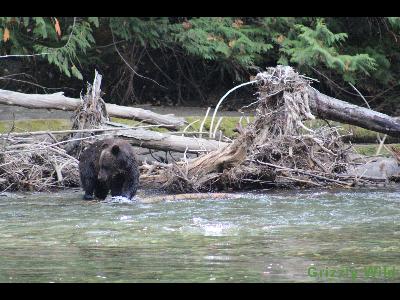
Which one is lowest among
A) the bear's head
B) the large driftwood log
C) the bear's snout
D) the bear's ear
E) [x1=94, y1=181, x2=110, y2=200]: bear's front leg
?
[x1=94, y1=181, x2=110, y2=200]: bear's front leg

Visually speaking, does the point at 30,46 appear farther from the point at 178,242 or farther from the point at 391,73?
the point at 178,242

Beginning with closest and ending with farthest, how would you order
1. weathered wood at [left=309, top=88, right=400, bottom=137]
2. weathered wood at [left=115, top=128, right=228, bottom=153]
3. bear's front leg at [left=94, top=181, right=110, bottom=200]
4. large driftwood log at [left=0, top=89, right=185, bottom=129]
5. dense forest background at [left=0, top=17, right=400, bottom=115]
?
bear's front leg at [left=94, top=181, right=110, bottom=200] < weathered wood at [left=309, top=88, right=400, bottom=137] < weathered wood at [left=115, top=128, right=228, bottom=153] < large driftwood log at [left=0, top=89, right=185, bottom=129] < dense forest background at [left=0, top=17, right=400, bottom=115]

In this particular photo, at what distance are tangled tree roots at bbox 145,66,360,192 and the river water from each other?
484 mm

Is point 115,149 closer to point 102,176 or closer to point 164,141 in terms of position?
point 102,176

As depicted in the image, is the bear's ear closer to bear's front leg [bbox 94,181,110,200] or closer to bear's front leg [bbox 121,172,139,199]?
bear's front leg [bbox 121,172,139,199]

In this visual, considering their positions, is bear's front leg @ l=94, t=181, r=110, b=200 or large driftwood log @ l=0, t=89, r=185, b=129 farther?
large driftwood log @ l=0, t=89, r=185, b=129

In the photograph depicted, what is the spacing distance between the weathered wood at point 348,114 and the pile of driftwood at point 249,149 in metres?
0.01

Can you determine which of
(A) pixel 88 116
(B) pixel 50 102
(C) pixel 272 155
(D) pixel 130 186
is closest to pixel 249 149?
(C) pixel 272 155

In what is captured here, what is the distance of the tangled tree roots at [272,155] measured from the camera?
11.5 m

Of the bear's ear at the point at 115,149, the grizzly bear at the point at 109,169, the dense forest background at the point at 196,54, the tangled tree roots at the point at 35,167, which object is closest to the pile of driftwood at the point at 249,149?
the tangled tree roots at the point at 35,167

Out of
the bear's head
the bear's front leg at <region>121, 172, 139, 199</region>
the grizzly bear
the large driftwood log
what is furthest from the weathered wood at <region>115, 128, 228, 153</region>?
the bear's front leg at <region>121, 172, 139, 199</region>

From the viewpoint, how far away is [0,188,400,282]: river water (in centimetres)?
626

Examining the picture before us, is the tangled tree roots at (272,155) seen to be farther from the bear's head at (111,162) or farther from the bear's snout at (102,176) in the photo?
the bear's snout at (102,176)

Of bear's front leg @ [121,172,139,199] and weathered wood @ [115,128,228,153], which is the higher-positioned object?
weathered wood @ [115,128,228,153]
